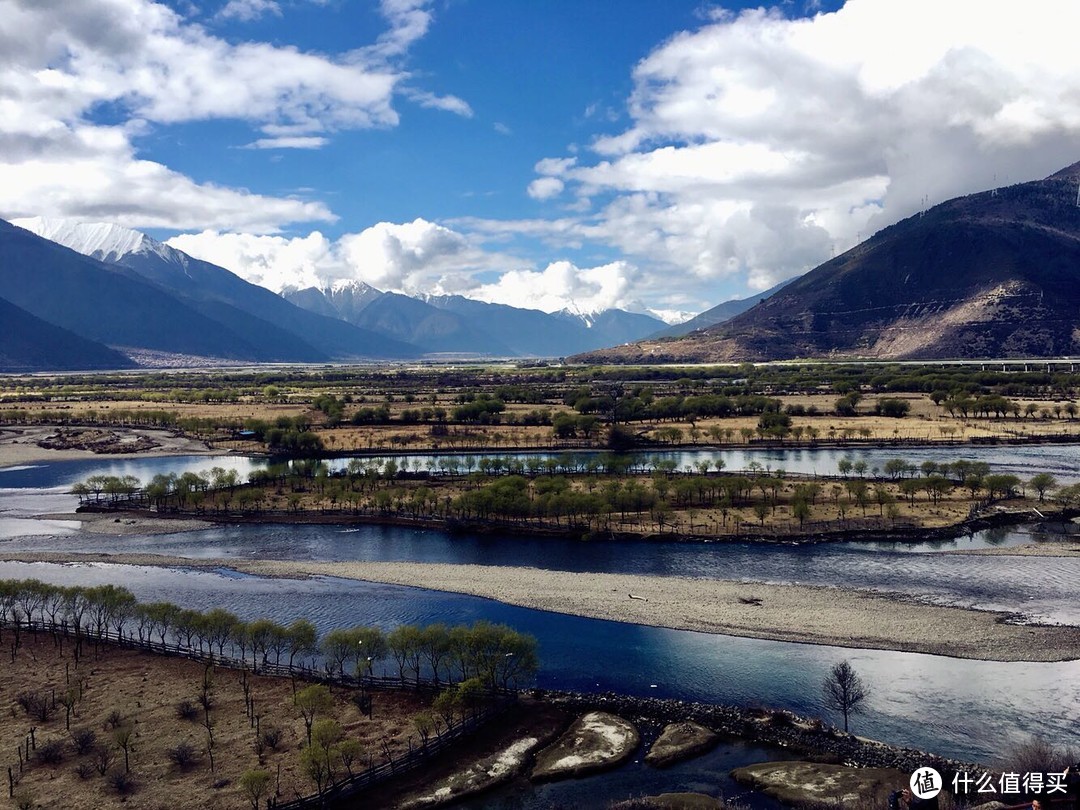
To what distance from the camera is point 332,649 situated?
3953 centimetres

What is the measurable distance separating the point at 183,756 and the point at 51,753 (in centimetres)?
568

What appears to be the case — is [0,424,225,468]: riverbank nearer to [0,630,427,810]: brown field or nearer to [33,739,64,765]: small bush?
[0,630,427,810]: brown field

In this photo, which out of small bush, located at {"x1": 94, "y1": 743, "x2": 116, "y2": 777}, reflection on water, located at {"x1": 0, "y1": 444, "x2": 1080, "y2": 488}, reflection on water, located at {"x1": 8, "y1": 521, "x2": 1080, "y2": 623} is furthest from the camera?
reflection on water, located at {"x1": 0, "y1": 444, "x2": 1080, "y2": 488}

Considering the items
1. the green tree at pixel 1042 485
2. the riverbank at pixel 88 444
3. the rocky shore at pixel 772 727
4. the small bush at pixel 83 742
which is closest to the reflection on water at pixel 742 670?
the rocky shore at pixel 772 727

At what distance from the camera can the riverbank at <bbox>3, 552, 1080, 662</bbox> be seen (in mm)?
42406

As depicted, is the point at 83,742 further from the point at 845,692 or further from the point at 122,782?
the point at 845,692

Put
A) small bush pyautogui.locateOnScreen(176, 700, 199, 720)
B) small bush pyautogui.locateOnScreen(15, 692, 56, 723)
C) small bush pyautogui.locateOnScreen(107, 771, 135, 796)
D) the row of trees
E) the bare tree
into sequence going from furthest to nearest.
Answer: the row of trees → small bush pyautogui.locateOnScreen(176, 700, 199, 720) → the bare tree → small bush pyautogui.locateOnScreen(15, 692, 56, 723) → small bush pyautogui.locateOnScreen(107, 771, 135, 796)

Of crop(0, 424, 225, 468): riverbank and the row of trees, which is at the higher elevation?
crop(0, 424, 225, 468): riverbank

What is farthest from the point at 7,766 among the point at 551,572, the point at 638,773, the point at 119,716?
the point at 551,572

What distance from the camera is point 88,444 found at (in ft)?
414

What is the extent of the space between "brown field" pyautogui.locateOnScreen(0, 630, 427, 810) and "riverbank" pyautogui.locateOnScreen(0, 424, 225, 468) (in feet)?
283

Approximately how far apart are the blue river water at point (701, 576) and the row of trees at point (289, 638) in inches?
165

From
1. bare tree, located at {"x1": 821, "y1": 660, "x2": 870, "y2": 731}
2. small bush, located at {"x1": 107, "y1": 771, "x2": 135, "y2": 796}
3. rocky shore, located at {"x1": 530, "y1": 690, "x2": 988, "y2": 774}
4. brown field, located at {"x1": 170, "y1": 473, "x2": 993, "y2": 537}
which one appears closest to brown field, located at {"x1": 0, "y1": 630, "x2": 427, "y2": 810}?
small bush, located at {"x1": 107, "y1": 771, "x2": 135, "y2": 796}

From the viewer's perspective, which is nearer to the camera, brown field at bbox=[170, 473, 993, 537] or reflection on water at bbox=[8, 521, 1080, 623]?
reflection on water at bbox=[8, 521, 1080, 623]
